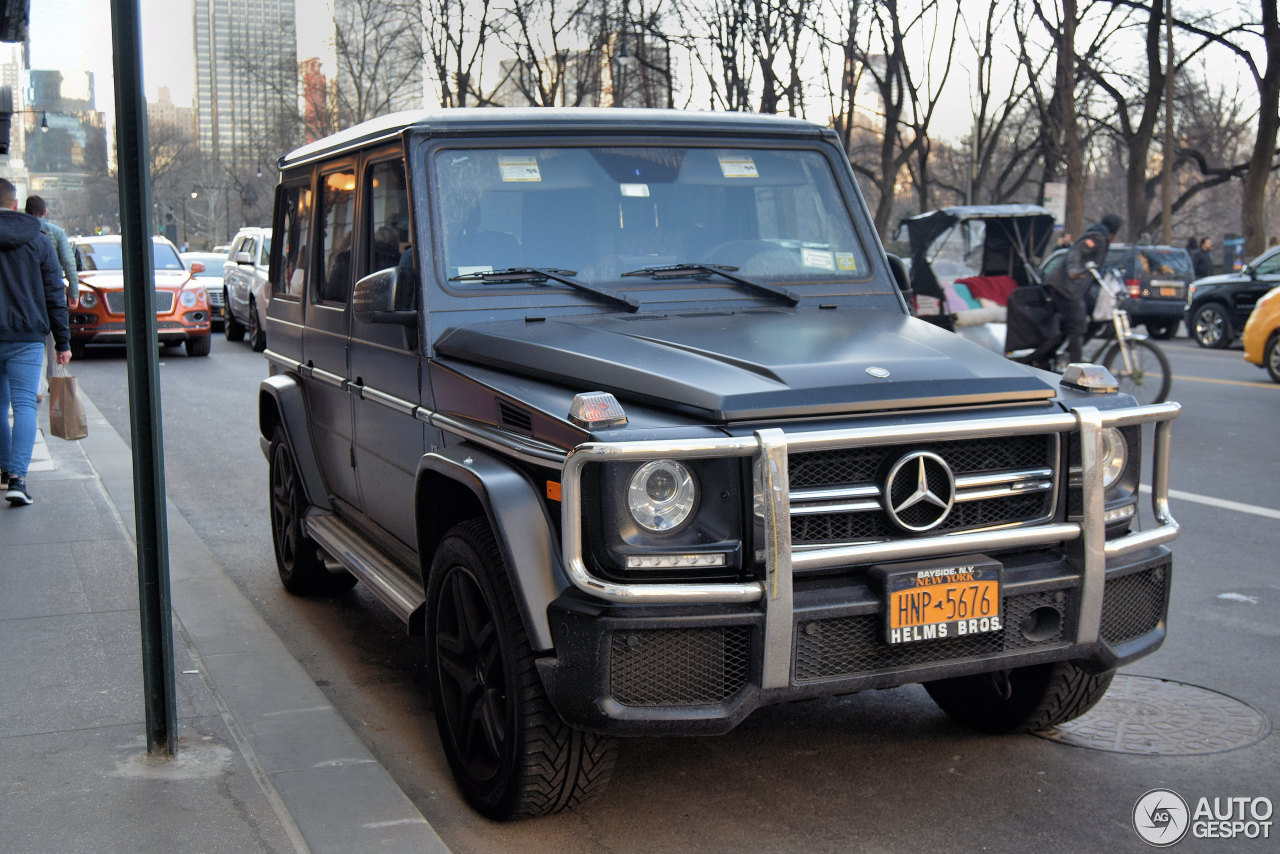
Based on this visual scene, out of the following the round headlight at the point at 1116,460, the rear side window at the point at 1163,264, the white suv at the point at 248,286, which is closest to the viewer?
the round headlight at the point at 1116,460

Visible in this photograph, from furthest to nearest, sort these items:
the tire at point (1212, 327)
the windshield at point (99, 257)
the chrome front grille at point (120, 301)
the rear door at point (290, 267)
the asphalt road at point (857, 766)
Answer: the tire at point (1212, 327) < the windshield at point (99, 257) < the chrome front grille at point (120, 301) < the rear door at point (290, 267) < the asphalt road at point (857, 766)

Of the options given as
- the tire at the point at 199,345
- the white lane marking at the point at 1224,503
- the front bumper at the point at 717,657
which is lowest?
the white lane marking at the point at 1224,503

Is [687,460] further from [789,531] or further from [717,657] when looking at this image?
[717,657]

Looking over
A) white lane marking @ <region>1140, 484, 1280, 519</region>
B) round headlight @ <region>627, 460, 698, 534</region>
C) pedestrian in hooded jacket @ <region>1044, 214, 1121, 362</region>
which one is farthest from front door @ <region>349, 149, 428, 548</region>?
pedestrian in hooded jacket @ <region>1044, 214, 1121, 362</region>

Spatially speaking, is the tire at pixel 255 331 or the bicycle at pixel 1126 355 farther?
the tire at pixel 255 331

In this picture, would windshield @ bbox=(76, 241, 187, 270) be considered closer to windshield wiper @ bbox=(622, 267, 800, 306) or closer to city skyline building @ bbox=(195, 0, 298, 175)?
windshield wiper @ bbox=(622, 267, 800, 306)

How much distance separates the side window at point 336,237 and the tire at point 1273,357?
13.3m

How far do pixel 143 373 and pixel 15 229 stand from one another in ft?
16.6

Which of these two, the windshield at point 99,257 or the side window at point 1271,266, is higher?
the windshield at point 99,257

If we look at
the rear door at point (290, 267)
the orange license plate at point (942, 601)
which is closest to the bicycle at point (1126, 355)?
the rear door at point (290, 267)

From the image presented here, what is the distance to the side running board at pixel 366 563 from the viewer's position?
4.57 meters

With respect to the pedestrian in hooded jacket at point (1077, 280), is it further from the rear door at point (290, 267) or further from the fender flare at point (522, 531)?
the fender flare at point (522, 531)

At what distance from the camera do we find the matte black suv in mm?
3357

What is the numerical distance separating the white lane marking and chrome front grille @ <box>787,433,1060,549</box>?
520cm
